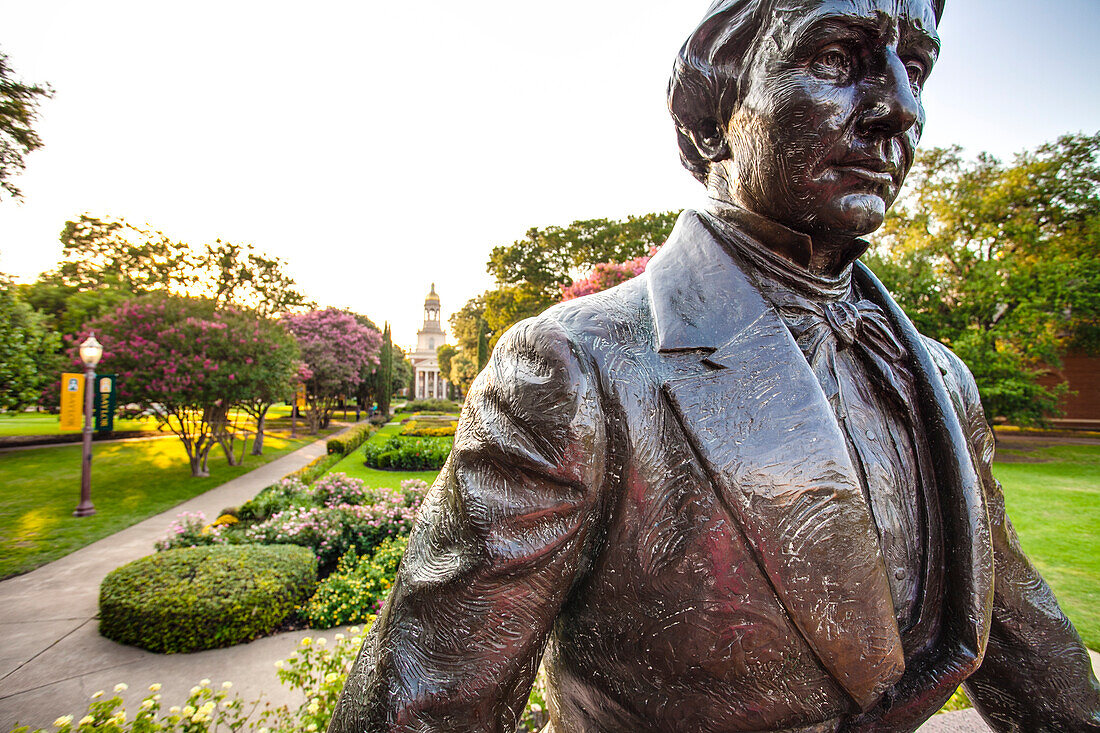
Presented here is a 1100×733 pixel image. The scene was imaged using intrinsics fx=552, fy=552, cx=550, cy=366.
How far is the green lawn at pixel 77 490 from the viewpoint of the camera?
9578 mm

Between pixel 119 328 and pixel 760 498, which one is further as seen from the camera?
pixel 119 328

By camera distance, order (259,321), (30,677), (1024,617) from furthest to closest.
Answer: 1. (259,321)
2. (30,677)
3. (1024,617)

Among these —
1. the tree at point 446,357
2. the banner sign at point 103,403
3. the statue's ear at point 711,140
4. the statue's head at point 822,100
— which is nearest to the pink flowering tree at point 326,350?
the banner sign at point 103,403

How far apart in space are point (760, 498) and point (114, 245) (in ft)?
99.7

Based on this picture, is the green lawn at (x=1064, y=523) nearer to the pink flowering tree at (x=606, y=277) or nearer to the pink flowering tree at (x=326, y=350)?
the pink flowering tree at (x=606, y=277)

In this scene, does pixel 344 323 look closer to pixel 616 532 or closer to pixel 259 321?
pixel 259 321

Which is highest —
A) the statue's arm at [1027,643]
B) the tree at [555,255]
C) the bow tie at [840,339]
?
the tree at [555,255]

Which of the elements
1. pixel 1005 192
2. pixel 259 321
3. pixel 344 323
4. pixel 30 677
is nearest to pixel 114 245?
pixel 344 323

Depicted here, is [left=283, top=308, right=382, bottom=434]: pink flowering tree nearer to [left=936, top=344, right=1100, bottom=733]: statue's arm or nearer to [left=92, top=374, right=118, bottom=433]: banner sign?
[left=92, top=374, right=118, bottom=433]: banner sign

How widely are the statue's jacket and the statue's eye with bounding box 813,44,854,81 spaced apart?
434 millimetres

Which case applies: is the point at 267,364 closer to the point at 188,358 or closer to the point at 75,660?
the point at 188,358

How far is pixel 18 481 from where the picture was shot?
1416cm

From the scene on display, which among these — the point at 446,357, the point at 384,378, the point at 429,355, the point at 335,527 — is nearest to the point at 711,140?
the point at 335,527

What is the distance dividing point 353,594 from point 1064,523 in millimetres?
12832
